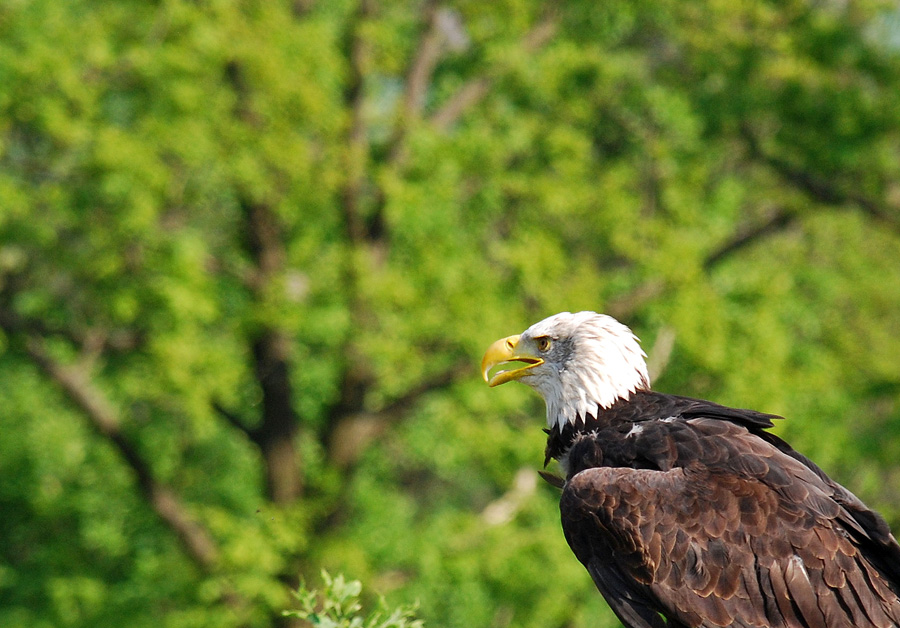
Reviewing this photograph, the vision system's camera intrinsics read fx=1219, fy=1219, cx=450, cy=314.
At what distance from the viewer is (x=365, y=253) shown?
1614 centimetres

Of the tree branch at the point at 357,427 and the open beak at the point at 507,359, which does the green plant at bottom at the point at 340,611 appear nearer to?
the open beak at the point at 507,359

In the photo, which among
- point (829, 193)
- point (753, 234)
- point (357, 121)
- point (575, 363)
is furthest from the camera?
point (753, 234)

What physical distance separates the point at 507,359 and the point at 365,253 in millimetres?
9812

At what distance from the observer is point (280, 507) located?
664 inches

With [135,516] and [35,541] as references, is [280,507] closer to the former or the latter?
[135,516]

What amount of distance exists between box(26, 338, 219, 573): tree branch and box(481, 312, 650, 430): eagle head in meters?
10.6

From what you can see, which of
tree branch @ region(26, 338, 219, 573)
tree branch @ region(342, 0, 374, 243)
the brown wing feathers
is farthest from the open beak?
tree branch @ region(26, 338, 219, 573)

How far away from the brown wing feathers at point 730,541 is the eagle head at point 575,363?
25.3 inches

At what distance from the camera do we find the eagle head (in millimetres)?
6164

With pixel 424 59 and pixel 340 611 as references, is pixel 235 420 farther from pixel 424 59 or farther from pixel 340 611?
pixel 340 611

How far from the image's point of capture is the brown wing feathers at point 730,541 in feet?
17.5

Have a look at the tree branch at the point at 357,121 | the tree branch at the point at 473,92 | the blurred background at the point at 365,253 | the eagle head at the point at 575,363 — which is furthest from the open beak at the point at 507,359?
the tree branch at the point at 473,92

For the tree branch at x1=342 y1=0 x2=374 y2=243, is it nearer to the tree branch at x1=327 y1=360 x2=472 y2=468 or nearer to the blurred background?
the blurred background

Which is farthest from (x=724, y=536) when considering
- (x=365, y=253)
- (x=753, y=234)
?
(x=753, y=234)
